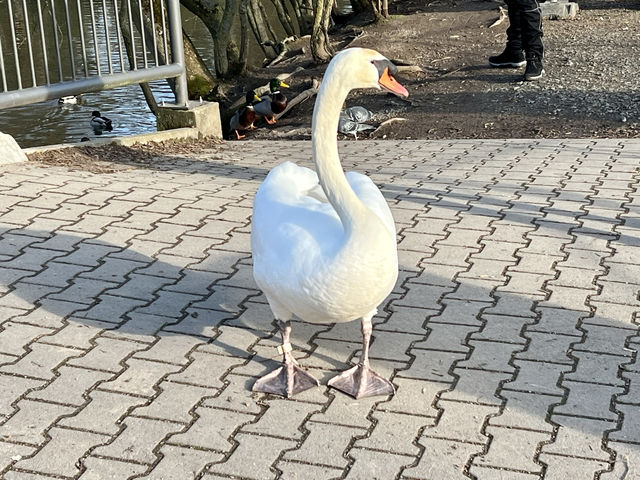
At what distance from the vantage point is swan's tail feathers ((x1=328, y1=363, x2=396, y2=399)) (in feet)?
13.7

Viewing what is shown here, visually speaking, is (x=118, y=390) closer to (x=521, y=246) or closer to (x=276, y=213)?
(x=276, y=213)

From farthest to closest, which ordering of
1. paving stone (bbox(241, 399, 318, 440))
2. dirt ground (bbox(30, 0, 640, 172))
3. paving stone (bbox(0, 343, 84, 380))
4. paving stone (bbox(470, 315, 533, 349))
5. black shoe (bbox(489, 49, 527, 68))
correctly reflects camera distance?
1. black shoe (bbox(489, 49, 527, 68))
2. dirt ground (bbox(30, 0, 640, 172))
3. paving stone (bbox(470, 315, 533, 349))
4. paving stone (bbox(0, 343, 84, 380))
5. paving stone (bbox(241, 399, 318, 440))

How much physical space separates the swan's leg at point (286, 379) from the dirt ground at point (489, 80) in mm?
6405

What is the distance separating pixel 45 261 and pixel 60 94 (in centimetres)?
306

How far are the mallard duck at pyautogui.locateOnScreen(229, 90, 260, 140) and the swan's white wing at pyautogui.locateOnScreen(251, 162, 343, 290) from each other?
26.5 feet

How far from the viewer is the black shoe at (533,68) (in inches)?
461

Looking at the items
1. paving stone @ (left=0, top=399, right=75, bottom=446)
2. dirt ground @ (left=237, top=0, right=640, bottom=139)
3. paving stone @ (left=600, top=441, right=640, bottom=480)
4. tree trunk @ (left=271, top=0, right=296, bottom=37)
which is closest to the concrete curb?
dirt ground @ (left=237, top=0, right=640, bottom=139)

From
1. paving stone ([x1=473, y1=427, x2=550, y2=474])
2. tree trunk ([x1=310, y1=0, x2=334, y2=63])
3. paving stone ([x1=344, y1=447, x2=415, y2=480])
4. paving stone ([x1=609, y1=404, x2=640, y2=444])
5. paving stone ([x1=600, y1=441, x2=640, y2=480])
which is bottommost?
paving stone ([x1=600, y1=441, x2=640, y2=480])

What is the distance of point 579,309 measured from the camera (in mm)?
5117

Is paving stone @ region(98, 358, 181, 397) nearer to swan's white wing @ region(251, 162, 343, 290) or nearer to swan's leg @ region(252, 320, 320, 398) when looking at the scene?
swan's leg @ region(252, 320, 320, 398)

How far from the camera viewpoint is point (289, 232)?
13.0ft

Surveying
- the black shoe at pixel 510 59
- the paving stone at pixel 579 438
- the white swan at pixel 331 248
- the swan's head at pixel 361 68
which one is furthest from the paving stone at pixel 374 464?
the black shoe at pixel 510 59

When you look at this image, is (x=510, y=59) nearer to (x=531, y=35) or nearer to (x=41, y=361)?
Answer: (x=531, y=35)

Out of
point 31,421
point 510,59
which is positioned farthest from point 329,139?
point 510,59
